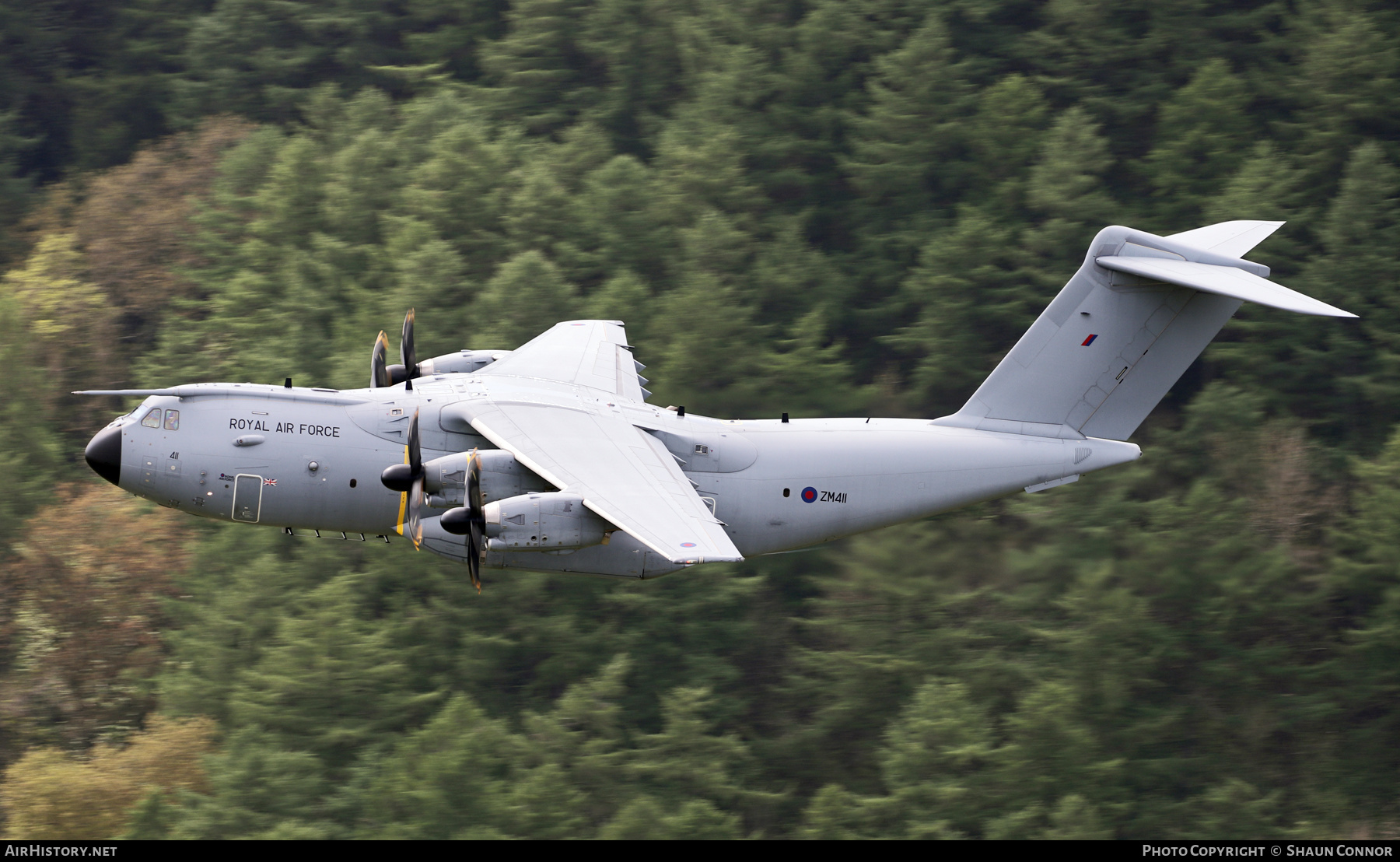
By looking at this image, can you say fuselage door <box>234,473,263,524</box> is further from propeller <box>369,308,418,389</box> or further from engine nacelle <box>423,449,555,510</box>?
engine nacelle <box>423,449,555,510</box>

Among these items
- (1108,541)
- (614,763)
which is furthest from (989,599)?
(614,763)

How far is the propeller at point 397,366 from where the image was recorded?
2098 centimetres

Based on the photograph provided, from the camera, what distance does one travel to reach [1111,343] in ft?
68.3

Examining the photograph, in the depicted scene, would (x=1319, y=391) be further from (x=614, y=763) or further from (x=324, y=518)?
(x=324, y=518)

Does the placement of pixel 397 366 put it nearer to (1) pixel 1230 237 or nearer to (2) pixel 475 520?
(2) pixel 475 520

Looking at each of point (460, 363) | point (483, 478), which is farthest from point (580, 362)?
point (483, 478)

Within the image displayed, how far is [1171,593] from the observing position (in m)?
30.3

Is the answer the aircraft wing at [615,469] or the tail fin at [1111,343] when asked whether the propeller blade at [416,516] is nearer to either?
the aircraft wing at [615,469]

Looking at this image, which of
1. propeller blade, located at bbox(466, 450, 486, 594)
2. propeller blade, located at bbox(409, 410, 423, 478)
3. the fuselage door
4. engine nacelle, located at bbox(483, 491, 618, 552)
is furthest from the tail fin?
the fuselage door

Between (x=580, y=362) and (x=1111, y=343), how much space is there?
870cm

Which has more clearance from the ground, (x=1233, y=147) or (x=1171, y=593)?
(x=1233, y=147)

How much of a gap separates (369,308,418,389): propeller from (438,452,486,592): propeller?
3856mm
